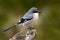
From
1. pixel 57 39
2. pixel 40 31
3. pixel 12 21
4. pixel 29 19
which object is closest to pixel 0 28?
pixel 12 21

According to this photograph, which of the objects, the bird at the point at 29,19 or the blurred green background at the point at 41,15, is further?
the blurred green background at the point at 41,15

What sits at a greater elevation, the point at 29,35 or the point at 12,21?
the point at 12,21

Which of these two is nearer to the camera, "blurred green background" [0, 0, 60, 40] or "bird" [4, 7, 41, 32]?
"bird" [4, 7, 41, 32]

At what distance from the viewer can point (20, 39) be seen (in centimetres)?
436

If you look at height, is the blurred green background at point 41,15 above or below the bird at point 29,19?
above

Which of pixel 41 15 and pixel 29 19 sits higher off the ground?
pixel 41 15

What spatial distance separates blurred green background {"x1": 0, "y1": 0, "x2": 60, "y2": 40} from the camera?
312 inches

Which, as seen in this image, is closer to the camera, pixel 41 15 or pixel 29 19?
pixel 29 19

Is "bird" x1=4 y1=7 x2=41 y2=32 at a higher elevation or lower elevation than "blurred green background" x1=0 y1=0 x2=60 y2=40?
lower

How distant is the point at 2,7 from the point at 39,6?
1.09 metres

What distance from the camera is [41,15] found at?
8172 mm

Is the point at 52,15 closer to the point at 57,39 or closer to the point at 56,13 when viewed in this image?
the point at 56,13

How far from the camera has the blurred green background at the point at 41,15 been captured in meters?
7.92

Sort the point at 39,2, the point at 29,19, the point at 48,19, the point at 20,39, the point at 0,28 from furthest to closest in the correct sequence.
Result: the point at 39,2 < the point at 48,19 < the point at 0,28 < the point at 29,19 < the point at 20,39
